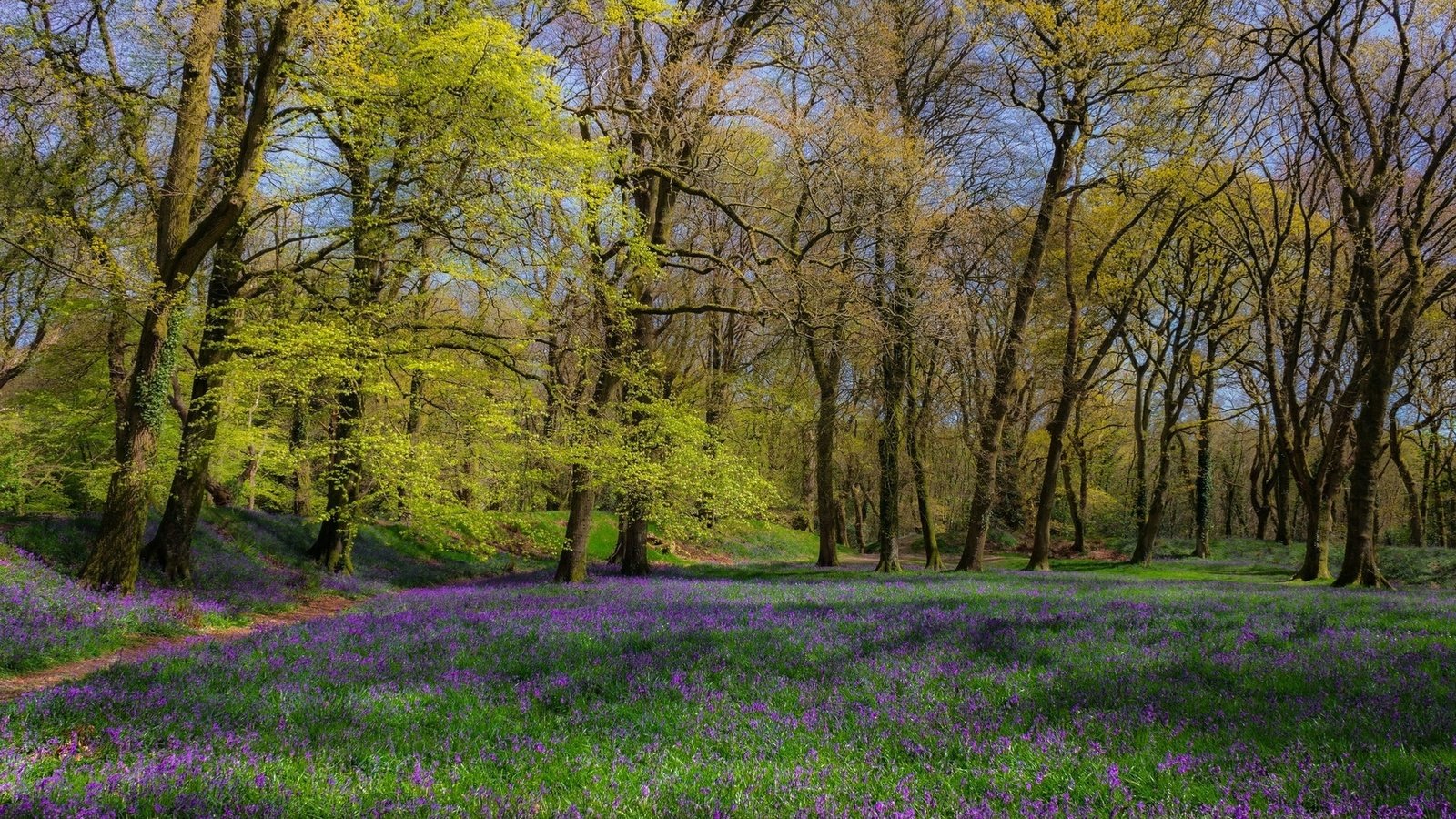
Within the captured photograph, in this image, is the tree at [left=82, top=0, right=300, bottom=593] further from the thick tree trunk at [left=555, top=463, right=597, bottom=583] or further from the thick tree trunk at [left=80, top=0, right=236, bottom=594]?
the thick tree trunk at [left=555, top=463, right=597, bottom=583]

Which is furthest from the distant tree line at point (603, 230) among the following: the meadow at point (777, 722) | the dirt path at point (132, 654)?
the meadow at point (777, 722)

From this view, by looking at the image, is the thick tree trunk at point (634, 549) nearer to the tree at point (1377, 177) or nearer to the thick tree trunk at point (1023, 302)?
the thick tree trunk at point (1023, 302)

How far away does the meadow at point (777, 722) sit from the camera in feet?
12.2

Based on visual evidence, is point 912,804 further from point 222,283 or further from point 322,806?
point 222,283

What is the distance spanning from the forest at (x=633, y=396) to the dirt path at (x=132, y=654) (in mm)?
131

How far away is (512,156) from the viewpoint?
1129 cm

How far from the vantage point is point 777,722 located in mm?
5184

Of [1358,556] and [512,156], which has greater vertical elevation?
[512,156]

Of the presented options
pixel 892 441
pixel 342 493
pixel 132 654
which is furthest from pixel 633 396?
pixel 132 654

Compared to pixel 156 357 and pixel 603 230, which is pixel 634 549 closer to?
pixel 603 230

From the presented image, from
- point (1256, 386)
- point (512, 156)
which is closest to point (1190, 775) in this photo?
point (512, 156)

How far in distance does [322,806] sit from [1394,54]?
2665cm

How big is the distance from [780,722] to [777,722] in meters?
0.03

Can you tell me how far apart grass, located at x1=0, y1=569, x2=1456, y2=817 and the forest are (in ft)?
0.16
